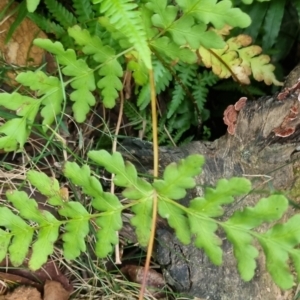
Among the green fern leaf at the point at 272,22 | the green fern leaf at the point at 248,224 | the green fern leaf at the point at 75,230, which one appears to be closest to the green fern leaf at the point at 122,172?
the green fern leaf at the point at 75,230

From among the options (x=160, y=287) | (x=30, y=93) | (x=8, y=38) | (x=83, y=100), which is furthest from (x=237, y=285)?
(x=8, y=38)

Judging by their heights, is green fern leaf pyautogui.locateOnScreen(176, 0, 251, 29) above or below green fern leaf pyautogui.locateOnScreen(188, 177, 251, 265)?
above

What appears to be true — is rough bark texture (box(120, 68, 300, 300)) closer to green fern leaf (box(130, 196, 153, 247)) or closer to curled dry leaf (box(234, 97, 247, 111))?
curled dry leaf (box(234, 97, 247, 111))

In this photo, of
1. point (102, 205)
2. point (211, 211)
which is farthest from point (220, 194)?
point (102, 205)

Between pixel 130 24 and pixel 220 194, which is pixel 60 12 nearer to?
pixel 130 24

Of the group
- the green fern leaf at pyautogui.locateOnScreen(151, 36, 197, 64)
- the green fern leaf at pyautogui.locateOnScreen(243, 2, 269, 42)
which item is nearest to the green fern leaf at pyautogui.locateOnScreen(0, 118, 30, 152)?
the green fern leaf at pyautogui.locateOnScreen(151, 36, 197, 64)

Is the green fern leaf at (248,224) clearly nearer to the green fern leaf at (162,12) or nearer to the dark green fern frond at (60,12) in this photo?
the green fern leaf at (162,12)
